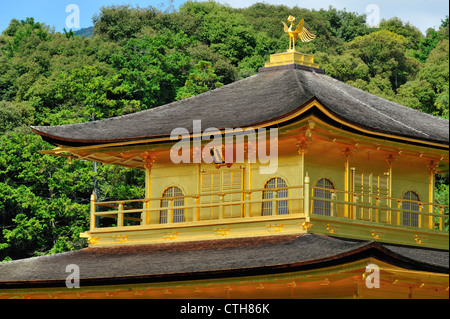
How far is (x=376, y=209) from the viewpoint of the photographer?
28469 millimetres

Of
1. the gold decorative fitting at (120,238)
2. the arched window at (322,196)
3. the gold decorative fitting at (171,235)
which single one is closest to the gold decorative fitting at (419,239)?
the arched window at (322,196)

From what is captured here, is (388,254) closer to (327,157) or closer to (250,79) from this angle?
(327,157)

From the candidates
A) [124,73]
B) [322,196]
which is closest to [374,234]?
[322,196]

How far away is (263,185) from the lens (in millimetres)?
27953

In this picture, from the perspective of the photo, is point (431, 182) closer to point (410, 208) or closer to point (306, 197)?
point (410, 208)

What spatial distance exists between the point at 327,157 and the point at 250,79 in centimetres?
505

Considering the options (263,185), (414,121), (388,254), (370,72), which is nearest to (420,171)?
(414,121)

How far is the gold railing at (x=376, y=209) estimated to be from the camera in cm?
2666

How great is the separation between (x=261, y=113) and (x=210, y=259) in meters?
4.18

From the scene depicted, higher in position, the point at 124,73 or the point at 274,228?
the point at 124,73

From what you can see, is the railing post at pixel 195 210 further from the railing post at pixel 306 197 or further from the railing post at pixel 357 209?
the railing post at pixel 357 209

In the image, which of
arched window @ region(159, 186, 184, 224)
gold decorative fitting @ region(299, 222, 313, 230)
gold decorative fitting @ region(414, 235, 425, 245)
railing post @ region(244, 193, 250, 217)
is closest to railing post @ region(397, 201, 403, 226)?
gold decorative fitting @ region(414, 235, 425, 245)
